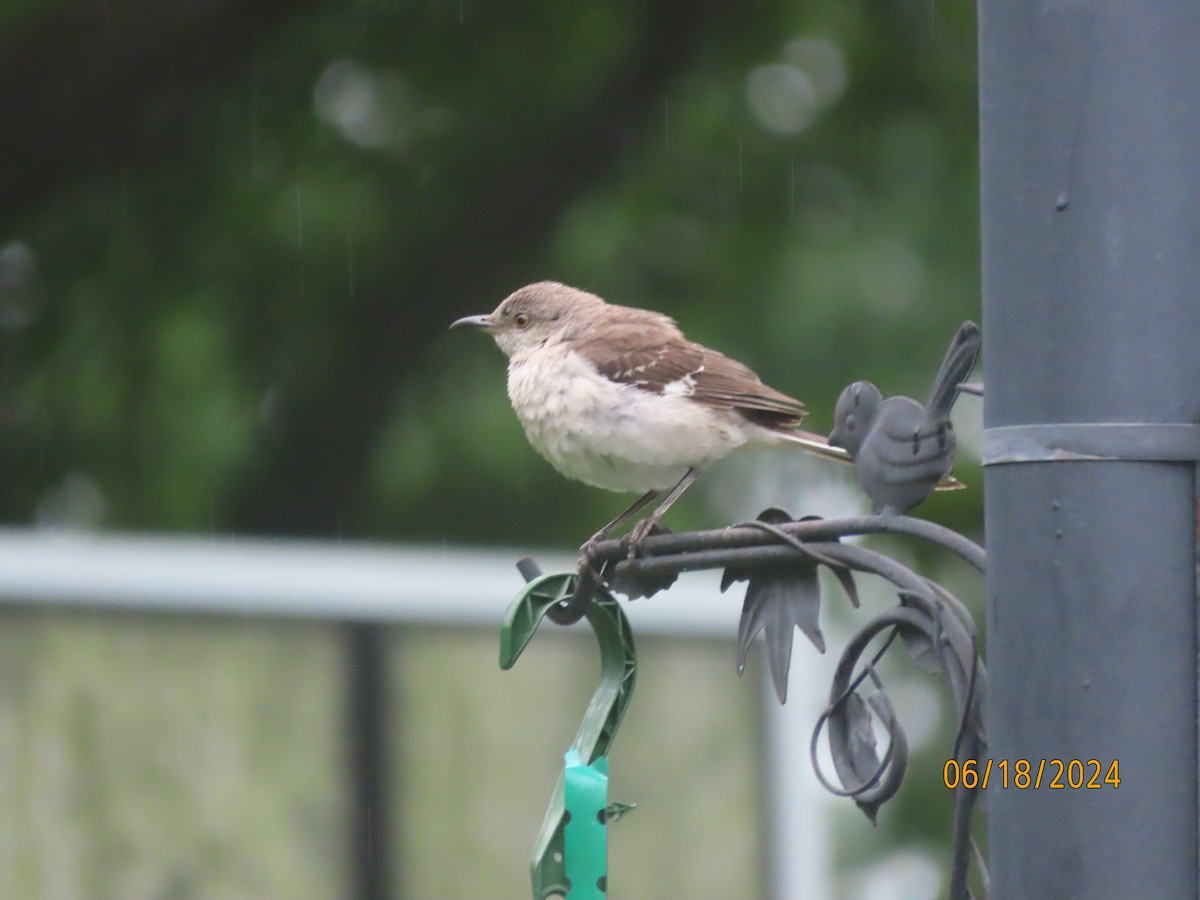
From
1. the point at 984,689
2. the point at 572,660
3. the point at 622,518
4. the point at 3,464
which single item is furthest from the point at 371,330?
the point at 984,689

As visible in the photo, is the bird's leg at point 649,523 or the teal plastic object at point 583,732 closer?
the teal plastic object at point 583,732

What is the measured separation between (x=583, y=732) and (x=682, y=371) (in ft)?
7.07

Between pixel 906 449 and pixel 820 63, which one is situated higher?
pixel 820 63

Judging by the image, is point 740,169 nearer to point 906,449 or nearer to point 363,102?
point 363,102

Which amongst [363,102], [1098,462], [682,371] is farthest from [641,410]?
[363,102]

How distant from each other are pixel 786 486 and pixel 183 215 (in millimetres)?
3463

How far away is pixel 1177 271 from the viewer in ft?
6.16

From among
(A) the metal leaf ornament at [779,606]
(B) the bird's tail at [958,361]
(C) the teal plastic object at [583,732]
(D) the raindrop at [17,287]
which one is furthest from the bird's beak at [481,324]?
(D) the raindrop at [17,287]

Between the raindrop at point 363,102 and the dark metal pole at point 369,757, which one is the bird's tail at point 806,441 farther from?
the raindrop at point 363,102

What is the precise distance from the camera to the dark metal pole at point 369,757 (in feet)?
19.3

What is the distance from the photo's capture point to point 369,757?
19.4 ft

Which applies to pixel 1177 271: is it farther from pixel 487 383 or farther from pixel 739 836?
pixel 487 383

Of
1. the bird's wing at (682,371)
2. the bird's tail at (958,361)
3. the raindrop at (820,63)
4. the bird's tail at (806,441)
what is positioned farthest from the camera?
the raindrop at (820,63)

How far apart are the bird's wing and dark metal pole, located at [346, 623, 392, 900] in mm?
1763
